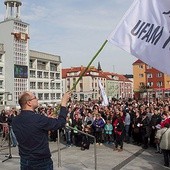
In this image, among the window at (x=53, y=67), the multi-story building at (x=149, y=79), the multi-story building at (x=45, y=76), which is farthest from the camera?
the window at (x=53, y=67)

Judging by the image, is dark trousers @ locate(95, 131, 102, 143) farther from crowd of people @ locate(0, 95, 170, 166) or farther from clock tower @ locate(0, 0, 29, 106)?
clock tower @ locate(0, 0, 29, 106)

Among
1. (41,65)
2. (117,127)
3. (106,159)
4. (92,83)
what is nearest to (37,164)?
(106,159)

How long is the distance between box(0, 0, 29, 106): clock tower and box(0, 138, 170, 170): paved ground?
61561mm

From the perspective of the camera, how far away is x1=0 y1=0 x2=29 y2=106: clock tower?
75812 millimetres

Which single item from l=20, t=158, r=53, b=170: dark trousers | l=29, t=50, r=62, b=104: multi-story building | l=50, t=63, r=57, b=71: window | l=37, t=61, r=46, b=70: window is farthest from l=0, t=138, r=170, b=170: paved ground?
l=50, t=63, r=57, b=71: window

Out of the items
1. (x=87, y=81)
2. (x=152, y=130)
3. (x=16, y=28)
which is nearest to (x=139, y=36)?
→ (x=152, y=130)

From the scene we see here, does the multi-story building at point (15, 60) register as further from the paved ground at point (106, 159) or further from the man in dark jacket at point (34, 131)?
the man in dark jacket at point (34, 131)

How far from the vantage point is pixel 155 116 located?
1405cm

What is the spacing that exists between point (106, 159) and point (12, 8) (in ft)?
244

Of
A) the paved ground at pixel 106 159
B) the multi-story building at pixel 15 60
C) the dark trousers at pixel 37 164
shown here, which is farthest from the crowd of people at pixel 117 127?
the multi-story building at pixel 15 60

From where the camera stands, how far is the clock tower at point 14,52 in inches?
2985

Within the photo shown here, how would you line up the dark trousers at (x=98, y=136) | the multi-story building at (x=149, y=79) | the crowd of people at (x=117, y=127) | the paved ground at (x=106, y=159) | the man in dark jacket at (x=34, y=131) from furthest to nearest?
the multi-story building at (x=149, y=79)
the dark trousers at (x=98, y=136)
the crowd of people at (x=117, y=127)
the paved ground at (x=106, y=159)
the man in dark jacket at (x=34, y=131)

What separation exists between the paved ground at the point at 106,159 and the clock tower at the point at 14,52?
61.6 metres

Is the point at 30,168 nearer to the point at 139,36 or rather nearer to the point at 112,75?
the point at 139,36
